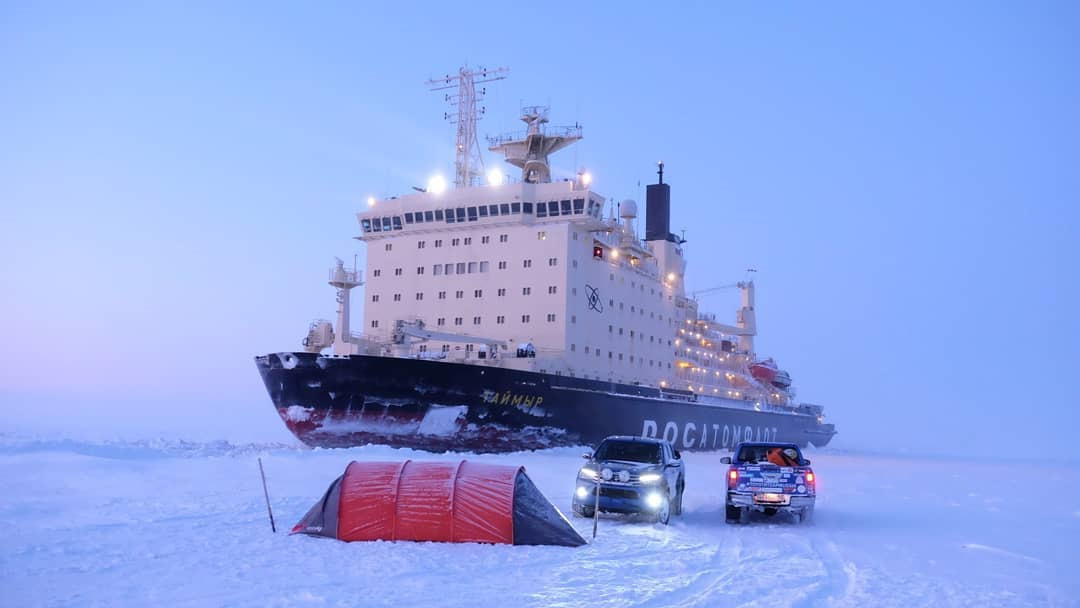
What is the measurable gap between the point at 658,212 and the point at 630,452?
102 ft

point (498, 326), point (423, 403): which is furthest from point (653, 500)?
point (498, 326)

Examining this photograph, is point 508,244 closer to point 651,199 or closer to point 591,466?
point 651,199

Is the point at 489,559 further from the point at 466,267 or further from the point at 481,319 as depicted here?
the point at 466,267

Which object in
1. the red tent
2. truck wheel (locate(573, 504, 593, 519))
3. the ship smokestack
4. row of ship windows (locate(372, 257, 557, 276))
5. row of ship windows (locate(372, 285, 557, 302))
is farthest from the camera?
the ship smokestack

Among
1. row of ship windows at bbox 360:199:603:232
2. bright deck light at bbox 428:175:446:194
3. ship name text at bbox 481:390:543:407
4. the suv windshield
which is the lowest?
the suv windshield

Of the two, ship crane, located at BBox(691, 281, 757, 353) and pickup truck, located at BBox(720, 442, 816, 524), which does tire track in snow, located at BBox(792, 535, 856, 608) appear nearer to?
pickup truck, located at BBox(720, 442, 816, 524)

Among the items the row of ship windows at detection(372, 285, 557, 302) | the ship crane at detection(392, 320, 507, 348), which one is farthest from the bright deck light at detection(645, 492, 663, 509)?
the row of ship windows at detection(372, 285, 557, 302)

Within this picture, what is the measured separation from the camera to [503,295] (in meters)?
29.6

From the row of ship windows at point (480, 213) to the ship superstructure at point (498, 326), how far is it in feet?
0.17

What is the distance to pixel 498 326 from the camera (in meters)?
29.5

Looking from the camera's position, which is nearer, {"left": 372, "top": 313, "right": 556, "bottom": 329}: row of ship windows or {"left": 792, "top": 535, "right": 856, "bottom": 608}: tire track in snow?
{"left": 792, "top": 535, "right": 856, "bottom": 608}: tire track in snow

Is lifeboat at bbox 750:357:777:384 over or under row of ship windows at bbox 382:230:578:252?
under

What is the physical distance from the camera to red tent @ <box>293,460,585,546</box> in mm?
9828

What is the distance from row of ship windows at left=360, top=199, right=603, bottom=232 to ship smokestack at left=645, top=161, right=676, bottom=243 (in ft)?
40.5
